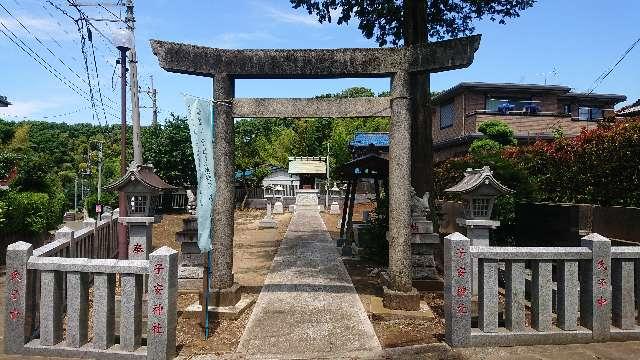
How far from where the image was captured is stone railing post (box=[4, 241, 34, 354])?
5410 mm

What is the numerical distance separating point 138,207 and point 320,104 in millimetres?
3856

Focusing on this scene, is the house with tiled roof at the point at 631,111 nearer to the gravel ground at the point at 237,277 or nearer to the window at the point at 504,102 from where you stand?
the gravel ground at the point at 237,277

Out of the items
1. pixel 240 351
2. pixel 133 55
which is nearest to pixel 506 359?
pixel 240 351

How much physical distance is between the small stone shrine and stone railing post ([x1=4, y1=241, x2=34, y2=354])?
22.9 ft

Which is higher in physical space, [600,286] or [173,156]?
[173,156]

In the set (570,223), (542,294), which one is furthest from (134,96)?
(542,294)

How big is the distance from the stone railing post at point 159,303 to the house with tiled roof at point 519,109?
70.0 feet

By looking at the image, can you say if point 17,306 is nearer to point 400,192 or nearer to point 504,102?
point 400,192

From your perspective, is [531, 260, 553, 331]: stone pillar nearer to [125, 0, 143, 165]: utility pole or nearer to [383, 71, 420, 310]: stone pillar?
[383, 71, 420, 310]: stone pillar

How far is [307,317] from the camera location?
7219mm

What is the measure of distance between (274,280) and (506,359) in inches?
237

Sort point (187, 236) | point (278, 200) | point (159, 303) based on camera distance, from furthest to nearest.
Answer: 1. point (278, 200)
2. point (187, 236)
3. point (159, 303)

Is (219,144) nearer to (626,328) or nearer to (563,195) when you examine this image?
(626,328)

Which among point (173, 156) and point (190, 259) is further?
point (173, 156)
